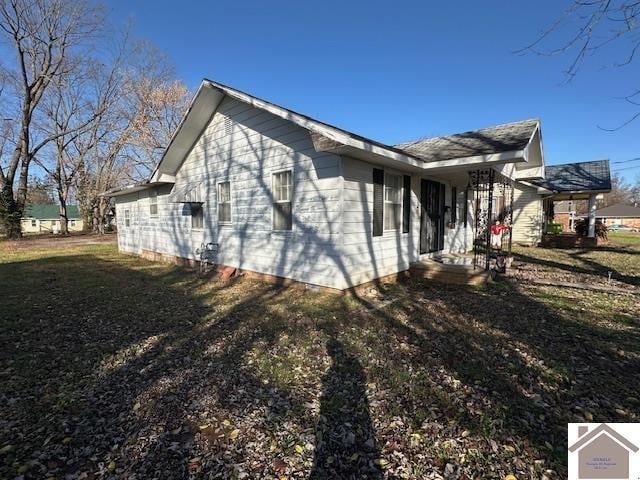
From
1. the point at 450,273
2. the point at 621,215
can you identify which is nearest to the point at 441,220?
the point at 450,273

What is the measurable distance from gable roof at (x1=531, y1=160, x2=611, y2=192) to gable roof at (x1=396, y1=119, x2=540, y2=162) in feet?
28.4

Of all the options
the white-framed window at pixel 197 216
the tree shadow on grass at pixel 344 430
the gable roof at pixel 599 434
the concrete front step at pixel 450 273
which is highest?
the white-framed window at pixel 197 216

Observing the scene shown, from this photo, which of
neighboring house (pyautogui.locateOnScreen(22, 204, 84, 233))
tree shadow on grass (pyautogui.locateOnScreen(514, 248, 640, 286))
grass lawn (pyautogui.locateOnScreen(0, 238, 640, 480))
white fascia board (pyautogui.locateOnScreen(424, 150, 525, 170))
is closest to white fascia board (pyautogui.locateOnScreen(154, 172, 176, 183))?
grass lawn (pyautogui.locateOnScreen(0, 238, 640, 480))

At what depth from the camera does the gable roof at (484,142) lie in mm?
6086

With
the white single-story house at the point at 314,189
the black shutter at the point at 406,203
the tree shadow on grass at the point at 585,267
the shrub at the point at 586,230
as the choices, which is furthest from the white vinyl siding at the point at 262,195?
the shrub at the point at 586,230

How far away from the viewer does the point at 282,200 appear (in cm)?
713

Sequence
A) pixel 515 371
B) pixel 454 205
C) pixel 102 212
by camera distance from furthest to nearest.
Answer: pixel 102 212, pixel 454 205, pixel 515 371

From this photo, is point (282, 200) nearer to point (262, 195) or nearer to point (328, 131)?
point (262, 195)

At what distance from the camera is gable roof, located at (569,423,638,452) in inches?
85.1

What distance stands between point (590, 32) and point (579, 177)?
54.1 feet

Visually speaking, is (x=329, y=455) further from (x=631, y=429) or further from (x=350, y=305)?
(x=350, y=305)

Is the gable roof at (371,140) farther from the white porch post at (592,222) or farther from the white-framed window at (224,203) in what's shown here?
the white porch post at (592,222)

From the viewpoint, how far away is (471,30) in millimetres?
6738

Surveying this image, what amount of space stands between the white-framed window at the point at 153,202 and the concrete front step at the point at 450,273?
960 cm
